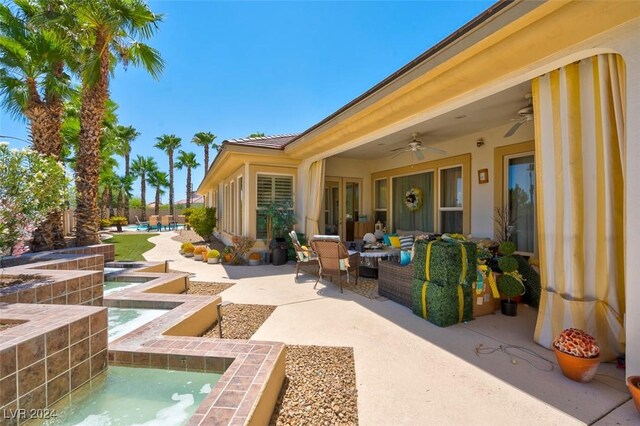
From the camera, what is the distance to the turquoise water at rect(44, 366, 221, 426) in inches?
82.3

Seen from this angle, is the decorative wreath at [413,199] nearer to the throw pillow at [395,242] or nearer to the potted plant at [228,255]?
the throw pillow at [395,242]

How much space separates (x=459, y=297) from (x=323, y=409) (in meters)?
2.65

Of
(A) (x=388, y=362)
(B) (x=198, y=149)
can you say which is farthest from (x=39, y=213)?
(B) (x=198, y=149)

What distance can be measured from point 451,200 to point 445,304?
4.51 metres

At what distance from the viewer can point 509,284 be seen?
4.27 metres

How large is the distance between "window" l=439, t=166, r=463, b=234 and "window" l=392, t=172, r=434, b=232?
0.37 meters

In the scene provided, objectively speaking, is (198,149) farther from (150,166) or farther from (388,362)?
(388,362)

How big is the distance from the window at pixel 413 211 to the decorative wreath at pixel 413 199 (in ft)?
0.30

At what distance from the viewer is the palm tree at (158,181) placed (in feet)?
111

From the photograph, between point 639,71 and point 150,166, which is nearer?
point 639,71

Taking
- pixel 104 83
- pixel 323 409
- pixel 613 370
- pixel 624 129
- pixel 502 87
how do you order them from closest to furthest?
pixel 323 409, pixel 624 129, pixel 613 370, pixel 502 87, pixel 104 83

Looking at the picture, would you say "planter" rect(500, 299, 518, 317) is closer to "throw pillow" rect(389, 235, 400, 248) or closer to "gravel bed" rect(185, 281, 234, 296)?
"throw pillow" rect(389, 235, 400, 248)

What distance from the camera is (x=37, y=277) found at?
357 centimetres

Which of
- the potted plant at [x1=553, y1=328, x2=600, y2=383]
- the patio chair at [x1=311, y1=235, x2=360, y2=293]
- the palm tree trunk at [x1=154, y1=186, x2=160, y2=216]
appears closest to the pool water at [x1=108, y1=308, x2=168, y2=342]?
the patio chair at [x1=311, y1=235, x2=360, y2=293]
